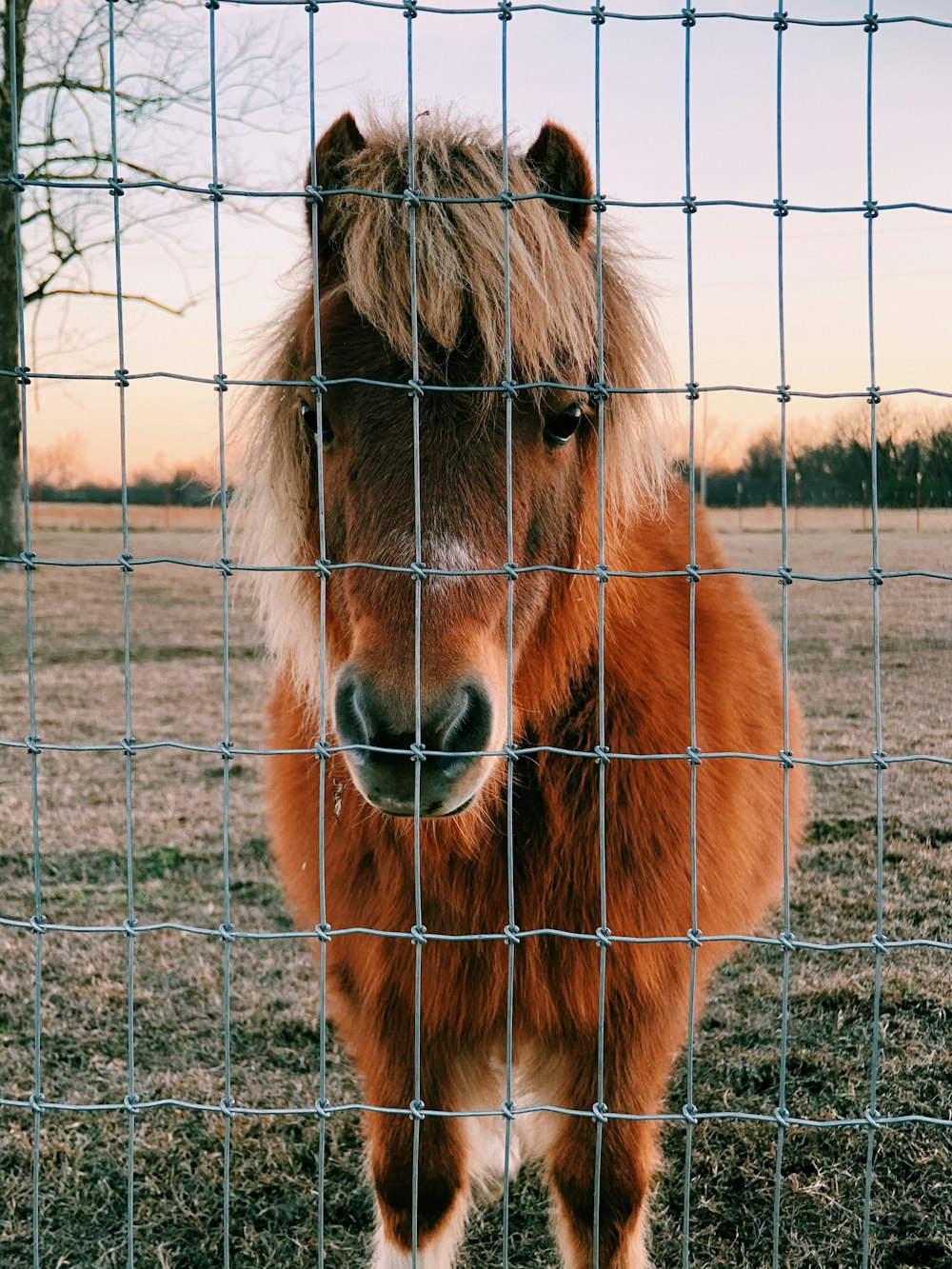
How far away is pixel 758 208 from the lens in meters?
1.54

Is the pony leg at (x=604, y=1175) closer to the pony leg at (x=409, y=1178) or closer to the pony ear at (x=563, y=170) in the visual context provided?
the pony leg at (x=409, y=1178)

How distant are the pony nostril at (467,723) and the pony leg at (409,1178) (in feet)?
3.35

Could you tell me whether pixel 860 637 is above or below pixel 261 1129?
above

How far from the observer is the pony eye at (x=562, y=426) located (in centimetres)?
177

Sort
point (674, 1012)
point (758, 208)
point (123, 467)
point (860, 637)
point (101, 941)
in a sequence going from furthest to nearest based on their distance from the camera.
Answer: point (860, 637)
point (101, 941)
point (674, 1012)
point (123, 467)
point (758, 208)

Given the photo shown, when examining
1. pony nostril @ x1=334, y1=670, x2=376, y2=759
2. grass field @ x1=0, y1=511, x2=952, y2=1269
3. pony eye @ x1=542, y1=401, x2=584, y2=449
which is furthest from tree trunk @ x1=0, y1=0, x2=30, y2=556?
pony nostril @ x1=334, y1=670, x2=376, y2=759

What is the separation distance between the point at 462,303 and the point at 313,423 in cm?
36

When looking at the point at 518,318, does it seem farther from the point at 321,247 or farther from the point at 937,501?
→ the point at 937,501

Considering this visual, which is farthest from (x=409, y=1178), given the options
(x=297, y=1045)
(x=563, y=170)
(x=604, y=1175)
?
(x=563, y=170)

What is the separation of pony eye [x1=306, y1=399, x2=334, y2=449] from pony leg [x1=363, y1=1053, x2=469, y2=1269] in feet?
4.28

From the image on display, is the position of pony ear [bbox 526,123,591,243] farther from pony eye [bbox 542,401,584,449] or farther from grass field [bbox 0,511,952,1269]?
grass field [bbox 0,511,952,1269]

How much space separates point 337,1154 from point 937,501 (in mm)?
2259

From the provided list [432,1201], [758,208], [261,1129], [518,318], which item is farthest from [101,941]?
[758,208]

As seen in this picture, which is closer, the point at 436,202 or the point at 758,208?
the point at 758,208
